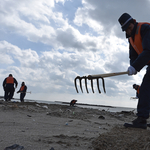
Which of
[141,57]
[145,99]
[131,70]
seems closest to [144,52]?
[141,57]

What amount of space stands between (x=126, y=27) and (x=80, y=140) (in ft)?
6.80

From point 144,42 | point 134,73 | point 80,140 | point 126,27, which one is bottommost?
point 80,140

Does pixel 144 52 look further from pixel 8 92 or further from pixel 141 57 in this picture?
pixel 8 92

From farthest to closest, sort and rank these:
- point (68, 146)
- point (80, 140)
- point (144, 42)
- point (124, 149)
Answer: point (144, 42)
point (80, 140)
point (68, 146)
point (124, 149)

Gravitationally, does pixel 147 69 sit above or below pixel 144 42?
below

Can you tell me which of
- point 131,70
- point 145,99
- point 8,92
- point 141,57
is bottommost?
point 145,99

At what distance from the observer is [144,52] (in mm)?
2658

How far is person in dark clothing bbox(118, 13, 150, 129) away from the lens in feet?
8.82

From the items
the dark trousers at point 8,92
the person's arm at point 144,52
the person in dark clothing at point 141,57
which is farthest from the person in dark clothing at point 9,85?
the person's arm at point 144,52

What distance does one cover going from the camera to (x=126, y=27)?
9.73ft

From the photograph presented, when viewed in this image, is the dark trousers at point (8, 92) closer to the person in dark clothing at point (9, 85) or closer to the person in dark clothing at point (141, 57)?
the person in dark clothing at point (9, 85)

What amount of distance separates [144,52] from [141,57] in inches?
3.5

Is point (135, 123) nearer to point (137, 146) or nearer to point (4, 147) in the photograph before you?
point (137, 146)

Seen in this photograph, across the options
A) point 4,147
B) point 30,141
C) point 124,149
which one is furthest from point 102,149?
point 4,147
